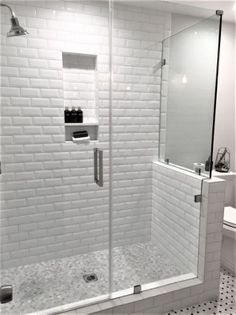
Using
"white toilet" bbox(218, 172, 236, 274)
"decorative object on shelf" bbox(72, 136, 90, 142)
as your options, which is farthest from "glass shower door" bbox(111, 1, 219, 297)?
"white toilet" bbox(218, 172, 236, 274)

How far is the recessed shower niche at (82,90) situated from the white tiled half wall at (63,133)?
0.23 feet

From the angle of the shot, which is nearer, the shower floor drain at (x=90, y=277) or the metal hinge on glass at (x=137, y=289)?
the metal hinge on glass at (x=137, y=289)

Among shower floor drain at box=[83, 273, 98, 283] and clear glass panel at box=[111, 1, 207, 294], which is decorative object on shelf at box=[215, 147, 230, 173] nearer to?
clear glass panel at box=[111, 1, 207, 294]

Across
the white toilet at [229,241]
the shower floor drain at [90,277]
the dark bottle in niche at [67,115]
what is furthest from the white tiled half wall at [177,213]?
the dark bottle in niche at [67,115]

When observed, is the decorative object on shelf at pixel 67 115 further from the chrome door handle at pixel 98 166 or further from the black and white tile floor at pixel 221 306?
the black and white tile floor at pixel 221 306

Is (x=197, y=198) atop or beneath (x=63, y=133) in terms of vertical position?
beneath

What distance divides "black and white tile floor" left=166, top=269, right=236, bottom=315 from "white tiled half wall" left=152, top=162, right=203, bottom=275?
9.6 inches

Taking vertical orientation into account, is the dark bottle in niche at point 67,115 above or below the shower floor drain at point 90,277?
above

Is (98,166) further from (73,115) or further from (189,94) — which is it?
(189,94)

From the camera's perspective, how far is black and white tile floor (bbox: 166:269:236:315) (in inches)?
73.2

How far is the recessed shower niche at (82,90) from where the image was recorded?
2336 millimetres

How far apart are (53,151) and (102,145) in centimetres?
46

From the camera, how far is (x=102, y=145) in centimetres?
244

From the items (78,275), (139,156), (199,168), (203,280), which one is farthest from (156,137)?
(78,275)
